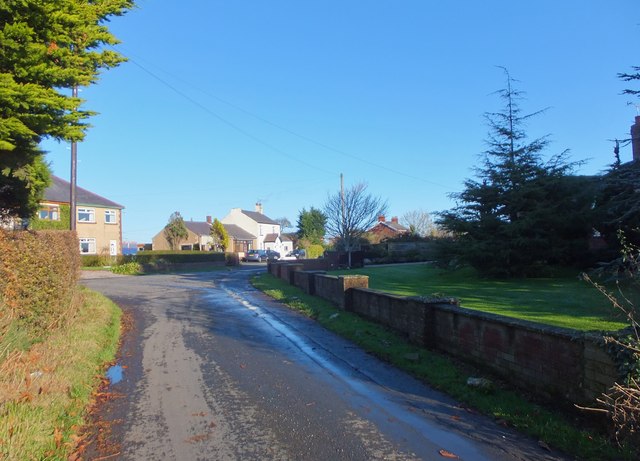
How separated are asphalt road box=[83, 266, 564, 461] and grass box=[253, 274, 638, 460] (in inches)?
7.4

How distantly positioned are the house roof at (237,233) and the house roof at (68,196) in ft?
99.6

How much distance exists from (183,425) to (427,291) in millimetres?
11783

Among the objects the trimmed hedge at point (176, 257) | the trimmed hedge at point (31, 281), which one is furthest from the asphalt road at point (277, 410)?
the trimmed hedge at point (176, 257)

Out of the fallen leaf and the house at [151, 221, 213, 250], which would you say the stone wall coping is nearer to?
the fallen leaf

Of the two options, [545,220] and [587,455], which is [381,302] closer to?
[587,455]

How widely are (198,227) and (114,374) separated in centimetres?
7022

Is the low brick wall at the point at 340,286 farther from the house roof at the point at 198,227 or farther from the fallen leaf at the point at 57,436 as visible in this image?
the house roof at the point at 198,227

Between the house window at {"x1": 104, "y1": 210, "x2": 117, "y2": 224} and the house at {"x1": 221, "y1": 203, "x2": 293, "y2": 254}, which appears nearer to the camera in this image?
the house window at {"x1": 104, "y1": 210, "x2": 117, "y2": 224}

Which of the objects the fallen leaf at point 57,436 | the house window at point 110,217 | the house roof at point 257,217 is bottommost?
the fallen leaf at point 57,436

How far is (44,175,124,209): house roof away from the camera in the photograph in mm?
40603

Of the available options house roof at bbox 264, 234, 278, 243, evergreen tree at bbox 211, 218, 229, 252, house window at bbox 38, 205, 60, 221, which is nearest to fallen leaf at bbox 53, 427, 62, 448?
house window at bbox 38, 205, 60, 221

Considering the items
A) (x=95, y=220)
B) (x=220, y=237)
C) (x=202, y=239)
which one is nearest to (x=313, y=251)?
(x=220, y=237)

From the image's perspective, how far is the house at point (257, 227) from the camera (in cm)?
8844

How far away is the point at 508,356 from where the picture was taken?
6.34 m
